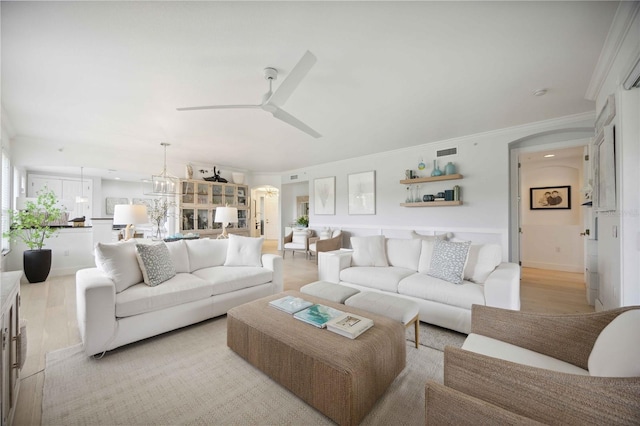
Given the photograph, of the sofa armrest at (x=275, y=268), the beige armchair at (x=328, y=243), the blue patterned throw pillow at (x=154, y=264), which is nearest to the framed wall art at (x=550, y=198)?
the beige armchair at (x=328, y=243)

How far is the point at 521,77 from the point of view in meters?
2.60

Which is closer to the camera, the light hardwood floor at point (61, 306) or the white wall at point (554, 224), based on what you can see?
the light hardwood floor at point (61, 306)

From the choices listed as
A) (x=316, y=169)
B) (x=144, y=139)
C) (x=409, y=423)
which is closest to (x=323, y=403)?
(x=409, y=423)

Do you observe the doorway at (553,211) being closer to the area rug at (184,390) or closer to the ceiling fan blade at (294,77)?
the area rug at (184,390)

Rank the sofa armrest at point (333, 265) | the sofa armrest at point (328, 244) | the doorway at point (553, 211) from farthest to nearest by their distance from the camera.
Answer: the sofa armrest at point (328, 244) → the doorway at point (553, 211) → the sofa armrest at point (333, 265)

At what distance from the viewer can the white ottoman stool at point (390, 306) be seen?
211 cm

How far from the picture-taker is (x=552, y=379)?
0.96m

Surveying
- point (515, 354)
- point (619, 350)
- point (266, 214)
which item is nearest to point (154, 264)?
point (515, 354)

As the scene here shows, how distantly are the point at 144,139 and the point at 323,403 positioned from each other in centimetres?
499

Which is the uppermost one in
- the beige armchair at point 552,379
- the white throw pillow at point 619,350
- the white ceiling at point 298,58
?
the white ceiling at point 298,58

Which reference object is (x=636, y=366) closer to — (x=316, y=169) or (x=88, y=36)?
(x=88, y=36)

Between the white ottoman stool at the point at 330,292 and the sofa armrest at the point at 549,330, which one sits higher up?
the sofa armrest at the point at 549,330

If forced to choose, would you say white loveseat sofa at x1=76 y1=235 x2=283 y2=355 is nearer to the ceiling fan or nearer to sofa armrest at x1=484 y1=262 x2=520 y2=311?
the ceiling fan

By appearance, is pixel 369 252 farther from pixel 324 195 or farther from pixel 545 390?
pixel 324 195
